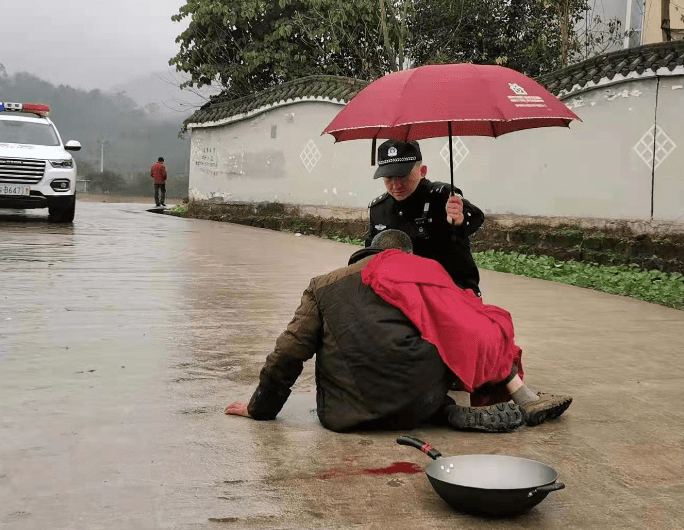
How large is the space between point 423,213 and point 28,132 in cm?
1381

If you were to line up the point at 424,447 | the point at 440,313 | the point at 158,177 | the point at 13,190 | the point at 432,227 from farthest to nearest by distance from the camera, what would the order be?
the point at 158,177
the point at 13,190
the point at 432,227
the point at 440,313
the point at 424,447

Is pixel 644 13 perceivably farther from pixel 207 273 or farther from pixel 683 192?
pixel 207 273

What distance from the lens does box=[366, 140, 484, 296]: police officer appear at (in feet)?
16.1

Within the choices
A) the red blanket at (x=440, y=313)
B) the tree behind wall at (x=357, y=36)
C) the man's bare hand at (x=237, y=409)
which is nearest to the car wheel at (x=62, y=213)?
the tree behind wall at (x=357, y=36)

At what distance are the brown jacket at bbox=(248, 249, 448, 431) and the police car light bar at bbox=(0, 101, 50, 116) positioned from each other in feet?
48.8

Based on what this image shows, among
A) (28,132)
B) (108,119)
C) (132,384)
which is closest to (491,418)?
(132,384)

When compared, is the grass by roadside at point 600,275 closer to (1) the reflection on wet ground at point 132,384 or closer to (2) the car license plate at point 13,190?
(1) the reflection on wet ground at point 132,384

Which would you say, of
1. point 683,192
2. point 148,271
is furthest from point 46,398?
point 683,192

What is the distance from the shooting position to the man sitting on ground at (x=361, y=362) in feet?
14.1

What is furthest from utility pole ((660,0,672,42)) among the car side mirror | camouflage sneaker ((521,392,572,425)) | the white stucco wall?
camouflage sneaker ((521,392,572,425))

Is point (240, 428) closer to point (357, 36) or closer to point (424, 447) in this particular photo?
point (424, 447)

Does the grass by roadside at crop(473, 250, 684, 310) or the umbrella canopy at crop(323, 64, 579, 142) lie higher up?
the umbrella canopy at crop(323, 64, 579, 142)

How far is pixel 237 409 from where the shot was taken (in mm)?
4613

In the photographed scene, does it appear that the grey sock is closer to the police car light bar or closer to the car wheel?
the car wheel
